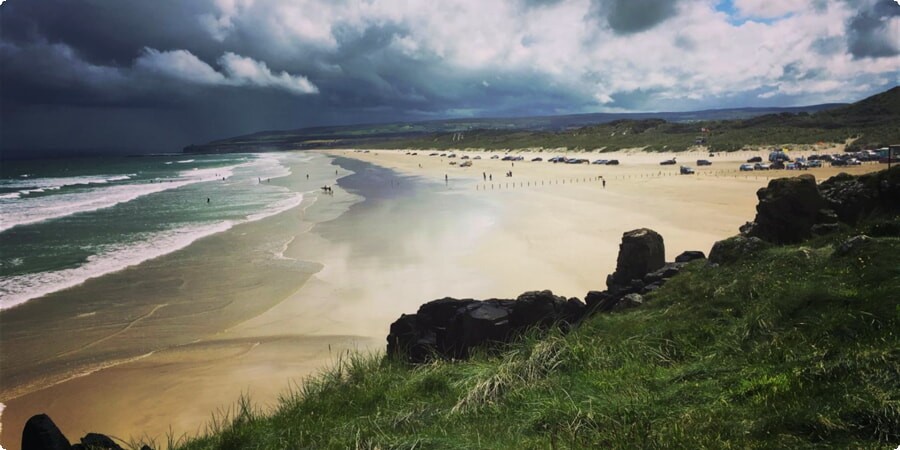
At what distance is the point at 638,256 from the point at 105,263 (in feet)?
69.2

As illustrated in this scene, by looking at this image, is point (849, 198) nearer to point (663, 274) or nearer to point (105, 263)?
point (663, 274)

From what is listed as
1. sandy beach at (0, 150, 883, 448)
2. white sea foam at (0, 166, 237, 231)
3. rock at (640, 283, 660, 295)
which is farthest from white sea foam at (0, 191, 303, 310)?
rock at (640, 283, 660, 295)

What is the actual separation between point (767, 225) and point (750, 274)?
3.53 m

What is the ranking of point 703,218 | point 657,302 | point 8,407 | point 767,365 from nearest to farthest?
point 767,365
point 657,302
point 8,407
point 703,218

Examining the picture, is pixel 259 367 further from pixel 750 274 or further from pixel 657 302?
pixel 750 274

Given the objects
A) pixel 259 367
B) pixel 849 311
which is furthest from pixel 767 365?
pixel 259 367

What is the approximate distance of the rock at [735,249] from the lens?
31.2ft

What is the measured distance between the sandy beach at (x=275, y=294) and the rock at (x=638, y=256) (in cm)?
348

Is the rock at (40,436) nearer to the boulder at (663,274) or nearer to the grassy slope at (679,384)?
the grassy slope at (679,384)

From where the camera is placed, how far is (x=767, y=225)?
1117cm

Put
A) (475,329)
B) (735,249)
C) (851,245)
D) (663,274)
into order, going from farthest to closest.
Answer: (663,274) → (475,329) → (735,249) → (851,245)

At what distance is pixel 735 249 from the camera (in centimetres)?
966

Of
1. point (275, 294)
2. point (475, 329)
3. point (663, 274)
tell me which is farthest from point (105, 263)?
point (663, 274)

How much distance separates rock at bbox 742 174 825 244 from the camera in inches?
422
